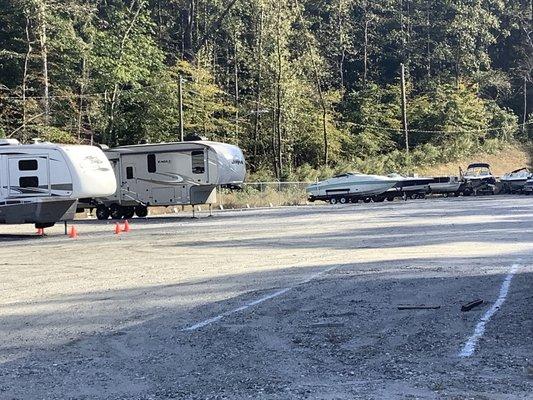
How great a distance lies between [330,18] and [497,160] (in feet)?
70.3

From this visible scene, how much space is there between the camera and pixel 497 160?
6444 centimetres

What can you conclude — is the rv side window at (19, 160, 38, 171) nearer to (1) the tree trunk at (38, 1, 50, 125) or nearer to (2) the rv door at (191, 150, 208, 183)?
(2) the rv door at (191, 150, 208, 183)

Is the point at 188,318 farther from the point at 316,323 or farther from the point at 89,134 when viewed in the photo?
the point at 89,134

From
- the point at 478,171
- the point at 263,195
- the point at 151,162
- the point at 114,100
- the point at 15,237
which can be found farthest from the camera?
the point at 114,100

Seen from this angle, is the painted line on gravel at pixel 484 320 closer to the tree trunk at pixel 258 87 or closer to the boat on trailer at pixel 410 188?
the boat on trailer at pixel 410 188

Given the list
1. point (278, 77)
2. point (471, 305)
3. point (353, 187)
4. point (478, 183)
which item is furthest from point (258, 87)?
point (471, 305)

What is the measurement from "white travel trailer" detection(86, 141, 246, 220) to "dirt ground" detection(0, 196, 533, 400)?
11379 millimetres

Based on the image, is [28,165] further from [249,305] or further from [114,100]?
[114,100]

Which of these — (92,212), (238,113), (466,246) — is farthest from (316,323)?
(238,113)

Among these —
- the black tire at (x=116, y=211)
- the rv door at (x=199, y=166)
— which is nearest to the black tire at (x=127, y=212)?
the black tire at (x=116, y=211)

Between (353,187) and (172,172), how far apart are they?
15.9 meters

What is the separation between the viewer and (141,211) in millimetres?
32219

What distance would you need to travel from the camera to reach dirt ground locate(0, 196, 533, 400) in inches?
246

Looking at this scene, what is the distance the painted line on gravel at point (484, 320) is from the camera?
718 centimetres
